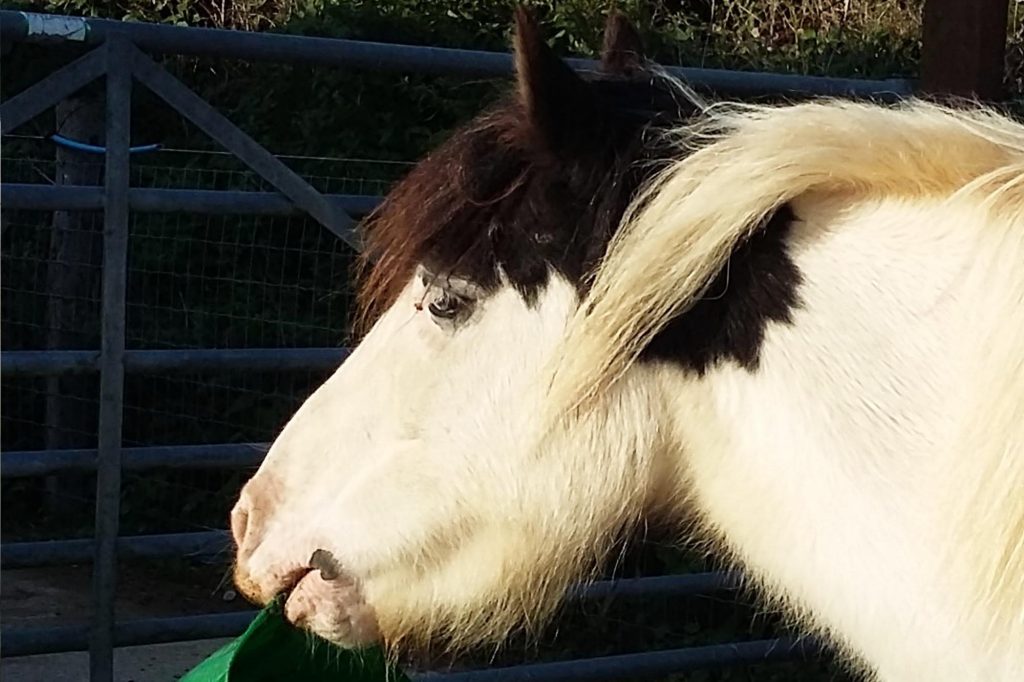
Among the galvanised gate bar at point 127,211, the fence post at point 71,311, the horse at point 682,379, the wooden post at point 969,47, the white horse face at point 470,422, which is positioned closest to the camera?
the horse at point 682,379

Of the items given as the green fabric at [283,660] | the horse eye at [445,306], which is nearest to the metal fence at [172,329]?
the green fabric at [283,660]

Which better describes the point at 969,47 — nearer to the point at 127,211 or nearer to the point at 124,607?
the point at 127,211

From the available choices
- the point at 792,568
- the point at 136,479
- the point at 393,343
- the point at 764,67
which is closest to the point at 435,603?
the point at 393,343

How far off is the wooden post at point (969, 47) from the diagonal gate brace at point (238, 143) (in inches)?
58.1

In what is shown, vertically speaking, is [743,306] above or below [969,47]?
below

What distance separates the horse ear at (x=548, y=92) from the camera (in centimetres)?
142

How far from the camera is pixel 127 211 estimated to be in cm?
247

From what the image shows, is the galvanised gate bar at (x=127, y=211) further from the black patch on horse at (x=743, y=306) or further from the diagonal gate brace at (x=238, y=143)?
the black patch on horse at (x=743, y=306)

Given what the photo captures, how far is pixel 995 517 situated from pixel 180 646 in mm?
3524

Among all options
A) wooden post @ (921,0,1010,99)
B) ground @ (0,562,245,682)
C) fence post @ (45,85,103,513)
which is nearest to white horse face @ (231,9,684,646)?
wooden post @ (921,0,1010,99)

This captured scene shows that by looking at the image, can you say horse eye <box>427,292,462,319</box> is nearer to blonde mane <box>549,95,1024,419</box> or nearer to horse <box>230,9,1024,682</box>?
horse <box>230,9,1024,682</box>

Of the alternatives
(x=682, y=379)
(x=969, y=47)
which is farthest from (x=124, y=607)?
(x=682, y=379)

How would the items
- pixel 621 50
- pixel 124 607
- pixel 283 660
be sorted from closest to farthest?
pixel 621 50 → pixel 283 660 → pixel 124 607

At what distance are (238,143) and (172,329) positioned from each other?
2.43 metres
